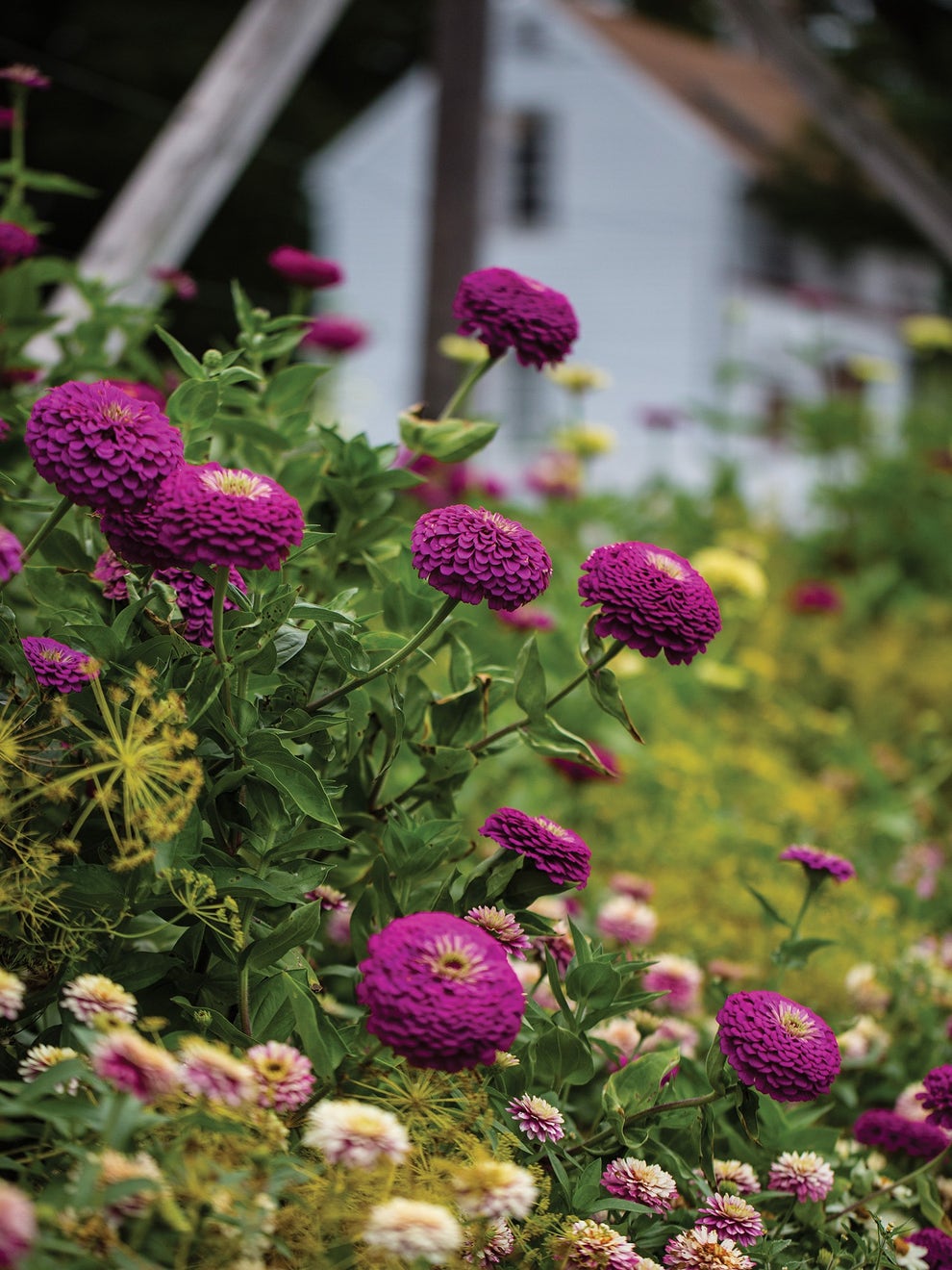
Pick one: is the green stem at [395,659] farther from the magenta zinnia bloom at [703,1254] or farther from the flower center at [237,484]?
the magenta zinnia bloom at [703,1254]

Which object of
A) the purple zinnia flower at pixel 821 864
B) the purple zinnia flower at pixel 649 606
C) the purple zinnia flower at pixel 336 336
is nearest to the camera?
the purple zinnia flower at pixel 649 606

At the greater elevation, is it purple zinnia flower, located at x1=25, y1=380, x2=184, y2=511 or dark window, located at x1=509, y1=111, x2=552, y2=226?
dark window, located at x1=509, y1=111, x2=552, y2=226

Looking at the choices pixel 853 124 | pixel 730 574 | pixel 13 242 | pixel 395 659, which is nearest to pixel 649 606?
pixel 395 659

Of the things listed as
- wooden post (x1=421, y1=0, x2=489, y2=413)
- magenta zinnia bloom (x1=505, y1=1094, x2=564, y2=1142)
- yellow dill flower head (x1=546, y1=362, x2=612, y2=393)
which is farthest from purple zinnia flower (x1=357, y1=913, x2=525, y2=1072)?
wooden post (x1=421, y1=0, x2=489, y2=413)

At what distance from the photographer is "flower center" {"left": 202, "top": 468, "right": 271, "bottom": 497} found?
3.41 ft

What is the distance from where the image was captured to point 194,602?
122 cm

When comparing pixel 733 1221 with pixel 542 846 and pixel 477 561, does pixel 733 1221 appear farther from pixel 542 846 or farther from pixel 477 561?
pixel 477 561

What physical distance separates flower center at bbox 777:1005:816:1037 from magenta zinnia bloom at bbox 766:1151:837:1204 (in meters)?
0.21

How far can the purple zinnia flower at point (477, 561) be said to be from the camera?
3.59 feet

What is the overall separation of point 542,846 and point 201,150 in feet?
8.33

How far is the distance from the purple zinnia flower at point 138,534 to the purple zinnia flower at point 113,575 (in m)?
0.15

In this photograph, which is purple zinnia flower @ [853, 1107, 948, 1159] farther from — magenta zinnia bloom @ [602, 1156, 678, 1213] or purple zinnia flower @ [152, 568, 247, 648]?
purple zinnia flower @ [152, 568, 247, 648]

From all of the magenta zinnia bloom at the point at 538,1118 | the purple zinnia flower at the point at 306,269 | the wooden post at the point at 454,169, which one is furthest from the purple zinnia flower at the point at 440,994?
the wooden post at the point at 454,169

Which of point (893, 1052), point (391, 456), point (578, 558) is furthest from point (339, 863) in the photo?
A: point (578, 558)
